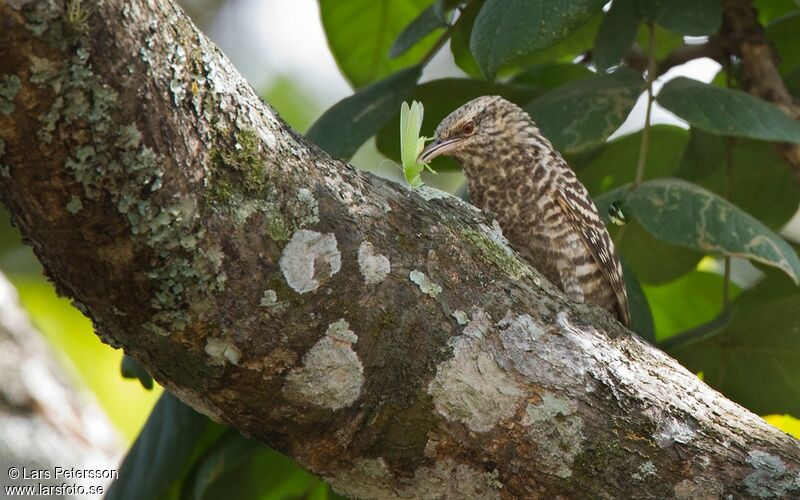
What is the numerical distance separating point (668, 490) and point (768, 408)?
136 cm

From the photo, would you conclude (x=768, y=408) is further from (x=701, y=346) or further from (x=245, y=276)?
(x=245, y=276)

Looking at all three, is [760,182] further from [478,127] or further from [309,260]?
[309,260]

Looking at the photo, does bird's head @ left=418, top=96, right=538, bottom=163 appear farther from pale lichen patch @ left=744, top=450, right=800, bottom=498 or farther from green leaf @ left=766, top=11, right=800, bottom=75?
pale lichen patch @ left=744, top=450, right=800, bottom=498

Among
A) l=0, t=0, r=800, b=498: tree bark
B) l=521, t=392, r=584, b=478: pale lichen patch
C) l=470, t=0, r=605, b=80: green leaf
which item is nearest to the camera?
l=0, t=0, r=800, b=498: tree bark

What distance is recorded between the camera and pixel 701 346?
3.56 m

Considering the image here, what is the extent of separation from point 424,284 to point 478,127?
1763 mm

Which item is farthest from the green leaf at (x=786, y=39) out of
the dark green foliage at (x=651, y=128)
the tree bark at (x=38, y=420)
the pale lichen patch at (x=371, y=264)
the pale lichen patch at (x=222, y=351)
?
the tree bark at (x=38, y=420)

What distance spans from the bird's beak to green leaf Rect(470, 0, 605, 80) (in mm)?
788

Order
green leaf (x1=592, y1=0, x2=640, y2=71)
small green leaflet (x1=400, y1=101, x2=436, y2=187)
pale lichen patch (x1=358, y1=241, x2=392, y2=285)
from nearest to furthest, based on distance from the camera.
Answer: pale lichen patch (x1=358, y1=241, x2=392, y2=285) → small green leaflet (x1=400, y1=101, x2=436, y2=187) → green leaf (x1=592, y1=0, x2=640, y2=71)

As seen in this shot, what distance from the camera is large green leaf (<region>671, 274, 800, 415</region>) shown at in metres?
3.46

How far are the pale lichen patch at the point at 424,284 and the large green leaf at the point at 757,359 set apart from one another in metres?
1.47

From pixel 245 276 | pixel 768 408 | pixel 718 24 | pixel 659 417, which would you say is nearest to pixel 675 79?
pixel 718 24

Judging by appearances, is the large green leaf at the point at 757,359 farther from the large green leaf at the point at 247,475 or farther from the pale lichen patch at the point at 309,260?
the pale lichen patch at the point at 309,260

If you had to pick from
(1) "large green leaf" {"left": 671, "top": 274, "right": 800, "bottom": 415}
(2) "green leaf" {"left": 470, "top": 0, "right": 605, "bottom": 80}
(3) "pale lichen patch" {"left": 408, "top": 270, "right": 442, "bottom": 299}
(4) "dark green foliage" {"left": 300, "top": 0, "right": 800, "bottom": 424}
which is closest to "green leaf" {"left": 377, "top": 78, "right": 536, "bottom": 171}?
(4) "dark green foliage" {"left": 300, "top": 0, "right": 800, "bottom": 424}
